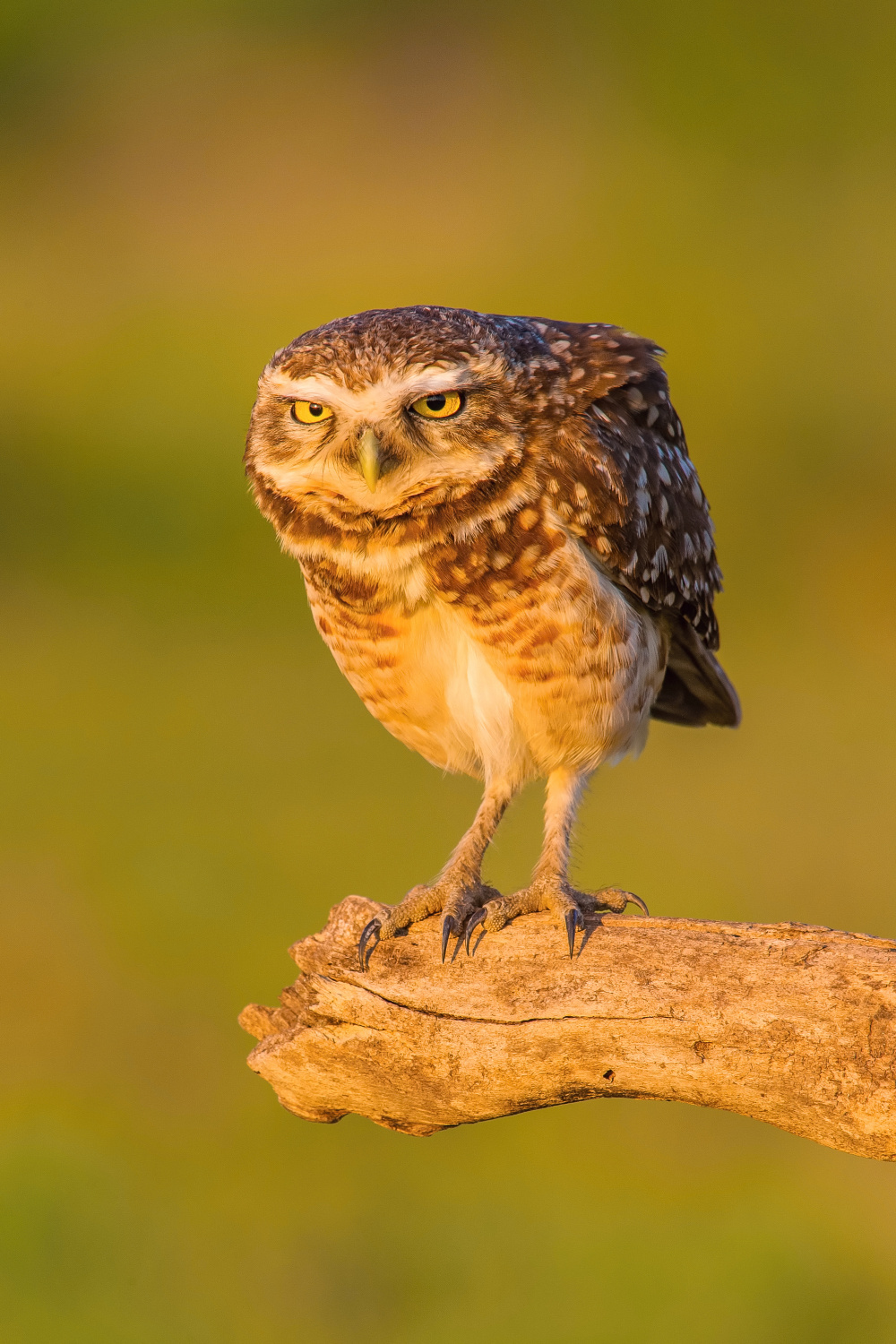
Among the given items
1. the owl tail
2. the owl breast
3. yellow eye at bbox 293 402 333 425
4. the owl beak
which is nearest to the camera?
the owl beak

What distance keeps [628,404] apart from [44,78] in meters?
11.7

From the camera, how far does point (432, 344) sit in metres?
2.47

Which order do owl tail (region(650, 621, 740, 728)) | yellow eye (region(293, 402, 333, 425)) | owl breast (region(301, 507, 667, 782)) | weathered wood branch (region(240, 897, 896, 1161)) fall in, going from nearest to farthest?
weathered wood branch (region(240, 897, 896, 1161)) < yellow eye (region(293, 402, 333, 425)) < owl breast (region(301, 507, 667, 782)) < owl tail (region(650, 621, 740, 728))

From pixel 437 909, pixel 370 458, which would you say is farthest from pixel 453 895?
pixel 370 458

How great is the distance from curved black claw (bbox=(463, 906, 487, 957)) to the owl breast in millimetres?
462

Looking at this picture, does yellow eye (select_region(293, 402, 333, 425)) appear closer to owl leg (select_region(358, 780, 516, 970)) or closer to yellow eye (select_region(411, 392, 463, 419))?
yellow eye (select_region(411, 392, 463, 419))

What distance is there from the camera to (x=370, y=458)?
237 centimetres

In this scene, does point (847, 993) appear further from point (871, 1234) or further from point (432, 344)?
point (871, 1234)

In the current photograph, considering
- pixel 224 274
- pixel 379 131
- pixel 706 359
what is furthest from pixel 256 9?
pixel 706 359

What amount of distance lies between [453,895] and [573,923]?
0.32m

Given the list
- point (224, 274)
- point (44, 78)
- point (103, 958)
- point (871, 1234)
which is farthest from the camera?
point (44, 78)

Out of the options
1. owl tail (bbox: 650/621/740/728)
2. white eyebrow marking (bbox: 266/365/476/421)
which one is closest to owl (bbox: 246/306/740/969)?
white eyebrow marking (bbox: 266/365/476/421)

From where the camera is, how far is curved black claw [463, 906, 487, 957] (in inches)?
98.4

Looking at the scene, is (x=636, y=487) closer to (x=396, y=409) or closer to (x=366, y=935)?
(x=396, y=409)
